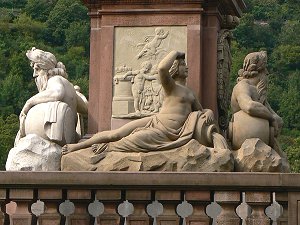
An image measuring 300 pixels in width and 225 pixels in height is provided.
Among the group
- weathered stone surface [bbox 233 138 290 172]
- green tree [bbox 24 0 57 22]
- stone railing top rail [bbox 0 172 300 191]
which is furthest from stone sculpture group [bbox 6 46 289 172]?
green tree [bbox 24 0 57 22]

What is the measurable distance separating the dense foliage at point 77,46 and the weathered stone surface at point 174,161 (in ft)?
212

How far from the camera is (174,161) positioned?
1445cm

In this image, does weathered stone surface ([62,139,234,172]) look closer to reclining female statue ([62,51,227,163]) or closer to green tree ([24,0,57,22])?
reclining female statue ([62,51,227,163])

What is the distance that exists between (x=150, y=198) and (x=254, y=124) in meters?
2.91

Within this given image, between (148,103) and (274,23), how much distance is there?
115897 mm

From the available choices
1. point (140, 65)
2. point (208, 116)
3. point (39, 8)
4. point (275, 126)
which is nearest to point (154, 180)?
point (208, 116)

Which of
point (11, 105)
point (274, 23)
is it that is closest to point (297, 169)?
point (11, 105)

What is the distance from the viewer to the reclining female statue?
48.3ft

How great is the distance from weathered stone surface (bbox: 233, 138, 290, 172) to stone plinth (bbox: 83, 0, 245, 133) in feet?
5.37

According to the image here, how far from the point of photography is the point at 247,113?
15359 mm

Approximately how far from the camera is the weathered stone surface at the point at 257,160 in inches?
577

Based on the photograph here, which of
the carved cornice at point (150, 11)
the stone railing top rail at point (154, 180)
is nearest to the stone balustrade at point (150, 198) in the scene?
the stone railing top rail at point (154, 180)

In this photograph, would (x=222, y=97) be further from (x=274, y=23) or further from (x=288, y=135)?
(x=274, y=23)

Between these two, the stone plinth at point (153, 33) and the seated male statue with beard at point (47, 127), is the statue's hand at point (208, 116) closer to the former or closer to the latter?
the stone plinth at point (153, 33)
